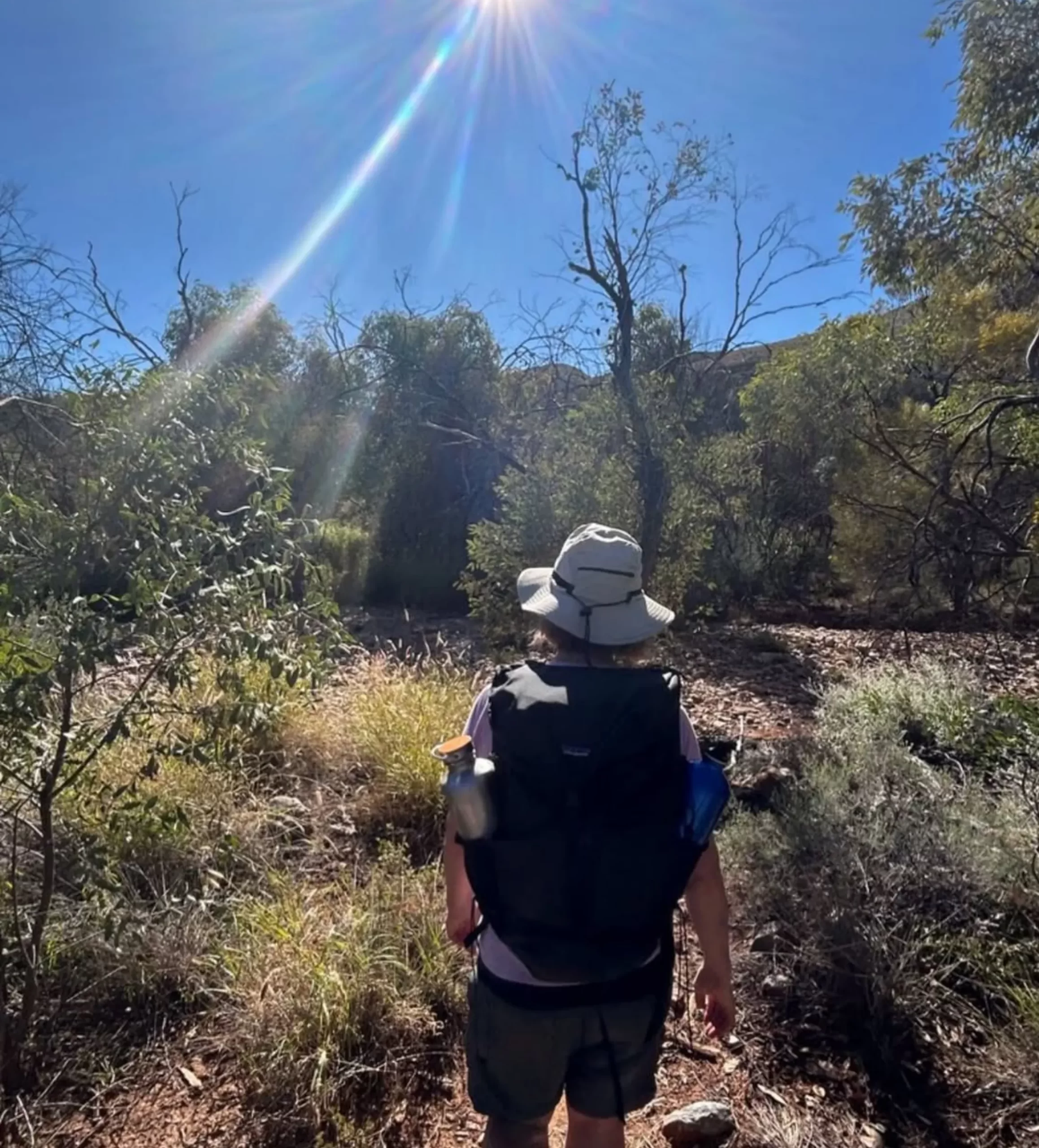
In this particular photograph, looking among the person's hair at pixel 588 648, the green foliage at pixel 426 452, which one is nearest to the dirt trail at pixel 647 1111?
the person's hair at pixel 588 648

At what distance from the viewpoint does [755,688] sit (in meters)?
7.07

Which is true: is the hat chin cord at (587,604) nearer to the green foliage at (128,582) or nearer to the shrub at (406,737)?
the green foliage at (128,582)

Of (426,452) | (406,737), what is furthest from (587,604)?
(426,452)

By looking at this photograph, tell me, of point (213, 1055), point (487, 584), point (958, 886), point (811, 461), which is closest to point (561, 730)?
point (213, 1055)

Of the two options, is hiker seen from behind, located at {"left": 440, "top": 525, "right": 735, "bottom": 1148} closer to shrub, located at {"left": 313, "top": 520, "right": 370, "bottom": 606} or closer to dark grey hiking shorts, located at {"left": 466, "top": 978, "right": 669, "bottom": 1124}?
dark grey hiking shorts, located at {"left": 466, "top": 978, "right": 669, "bottom": 1124}

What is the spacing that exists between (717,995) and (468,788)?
0.78m

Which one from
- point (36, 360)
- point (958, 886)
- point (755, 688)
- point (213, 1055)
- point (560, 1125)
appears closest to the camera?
point (560, 1125)

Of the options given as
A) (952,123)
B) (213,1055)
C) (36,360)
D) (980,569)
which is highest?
(952,123)

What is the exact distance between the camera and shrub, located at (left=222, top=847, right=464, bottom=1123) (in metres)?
2.36

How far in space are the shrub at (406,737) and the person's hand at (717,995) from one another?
2.38 metres

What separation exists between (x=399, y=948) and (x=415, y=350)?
12463 millimetres

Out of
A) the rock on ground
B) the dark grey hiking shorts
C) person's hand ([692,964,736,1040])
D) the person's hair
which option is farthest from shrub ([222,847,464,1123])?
the person's hair

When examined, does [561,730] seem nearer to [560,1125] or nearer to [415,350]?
[560,1125]

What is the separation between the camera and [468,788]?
4.74ft
